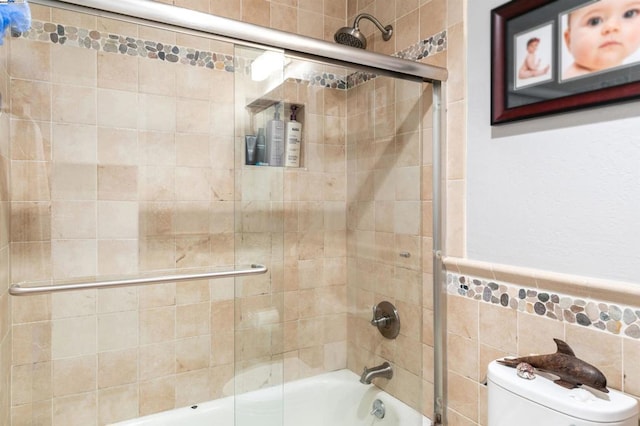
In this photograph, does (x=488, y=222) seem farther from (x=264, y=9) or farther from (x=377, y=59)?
(x=264, y=9)

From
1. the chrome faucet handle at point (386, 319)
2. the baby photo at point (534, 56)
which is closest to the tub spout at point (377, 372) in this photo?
the chrome faucet handle at point (386, 319)

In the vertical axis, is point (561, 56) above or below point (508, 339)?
above

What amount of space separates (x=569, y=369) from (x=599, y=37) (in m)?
0.84

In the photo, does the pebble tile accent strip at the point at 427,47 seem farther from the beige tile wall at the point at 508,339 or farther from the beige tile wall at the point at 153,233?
the beige tile wall at the point at 508,339

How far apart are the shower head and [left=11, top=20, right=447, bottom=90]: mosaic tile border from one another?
13 centimetres

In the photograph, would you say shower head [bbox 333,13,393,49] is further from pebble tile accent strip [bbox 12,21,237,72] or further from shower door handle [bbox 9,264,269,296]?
shower door handle [bbox 9,264,269,296]

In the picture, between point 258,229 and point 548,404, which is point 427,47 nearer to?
point 258,229

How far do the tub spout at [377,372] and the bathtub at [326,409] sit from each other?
1.0 inches

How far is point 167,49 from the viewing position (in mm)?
1562

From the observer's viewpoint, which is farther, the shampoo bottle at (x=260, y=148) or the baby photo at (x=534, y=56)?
the shampoo bottle at (x=260, y=148)

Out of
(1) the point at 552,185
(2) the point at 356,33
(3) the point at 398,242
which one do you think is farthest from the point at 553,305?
(2) the point at 356,33

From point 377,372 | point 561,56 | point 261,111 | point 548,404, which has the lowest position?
point 377,372

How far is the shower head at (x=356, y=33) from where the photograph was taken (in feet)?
5.23

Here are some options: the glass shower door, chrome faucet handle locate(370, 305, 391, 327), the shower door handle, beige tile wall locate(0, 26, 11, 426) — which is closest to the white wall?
chrome faucet handle locate(370, 305, 391, 327)
